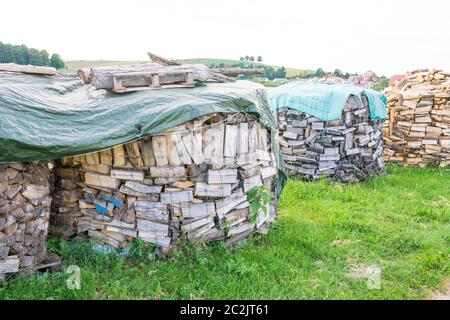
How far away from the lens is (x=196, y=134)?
17.9 ft

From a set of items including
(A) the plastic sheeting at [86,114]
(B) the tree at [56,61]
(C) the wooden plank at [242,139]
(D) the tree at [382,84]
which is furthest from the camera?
(D) the tree at [382,84]

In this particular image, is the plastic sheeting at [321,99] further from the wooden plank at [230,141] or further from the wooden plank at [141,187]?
the wooden plank at [141,187]

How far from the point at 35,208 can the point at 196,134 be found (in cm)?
209

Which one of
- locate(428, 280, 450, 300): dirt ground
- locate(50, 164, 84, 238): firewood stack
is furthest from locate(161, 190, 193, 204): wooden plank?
locate(428, 280, 450, 300): dirt ground

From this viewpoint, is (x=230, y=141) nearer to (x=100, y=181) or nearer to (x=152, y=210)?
(x=152, y=210)

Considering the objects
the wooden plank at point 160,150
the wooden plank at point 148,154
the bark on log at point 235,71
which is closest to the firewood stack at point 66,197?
the wooden plank at point 148,154

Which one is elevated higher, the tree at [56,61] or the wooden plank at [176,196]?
the tree at [56,61]

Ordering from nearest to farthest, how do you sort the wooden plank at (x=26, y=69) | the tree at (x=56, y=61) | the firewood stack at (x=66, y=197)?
the firewood stack at (x=66, y=197), the wooden plank at (x=26, y=69), the tree at (x=56, y=61)

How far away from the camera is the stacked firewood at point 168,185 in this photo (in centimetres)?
536

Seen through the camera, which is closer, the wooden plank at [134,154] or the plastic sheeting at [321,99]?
the wooden plank at [134,154]

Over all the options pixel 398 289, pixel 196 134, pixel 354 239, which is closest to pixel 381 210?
pixel 354 239

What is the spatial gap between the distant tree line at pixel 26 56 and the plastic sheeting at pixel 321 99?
6420mm

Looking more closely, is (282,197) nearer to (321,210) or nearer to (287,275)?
(321,210)
